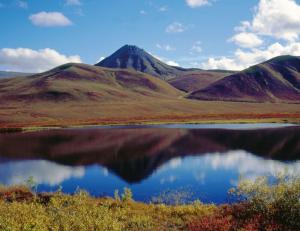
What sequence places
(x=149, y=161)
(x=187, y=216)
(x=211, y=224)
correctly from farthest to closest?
(x=149, y=161) < (x=187, y=216) < (x=211, y=224)

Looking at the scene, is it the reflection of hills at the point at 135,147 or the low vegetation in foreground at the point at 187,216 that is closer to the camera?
the low vegetation in foreground at the point at 187,216

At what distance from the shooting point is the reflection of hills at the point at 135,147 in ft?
157

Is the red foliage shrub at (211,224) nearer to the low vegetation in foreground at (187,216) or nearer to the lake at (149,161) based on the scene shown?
the low vegetation in foreground at (187,216)

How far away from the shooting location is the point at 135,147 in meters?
60.8

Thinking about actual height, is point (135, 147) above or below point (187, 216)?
below

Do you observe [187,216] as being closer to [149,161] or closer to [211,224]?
[211,224]

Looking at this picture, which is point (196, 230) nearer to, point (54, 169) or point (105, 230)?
point (105, 230)

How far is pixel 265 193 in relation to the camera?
61.2 ft

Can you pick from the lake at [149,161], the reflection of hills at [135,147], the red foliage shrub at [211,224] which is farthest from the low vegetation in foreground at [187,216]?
the reflection of hills at [135,147]

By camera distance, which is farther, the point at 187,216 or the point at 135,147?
the point at 135,147

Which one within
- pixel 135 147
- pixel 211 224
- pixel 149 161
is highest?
pixel 211 224

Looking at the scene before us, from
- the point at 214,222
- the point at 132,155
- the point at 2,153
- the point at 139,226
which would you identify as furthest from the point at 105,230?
the point at 2,153

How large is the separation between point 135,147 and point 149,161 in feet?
44.1

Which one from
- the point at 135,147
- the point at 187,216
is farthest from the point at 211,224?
the point at 135,147
